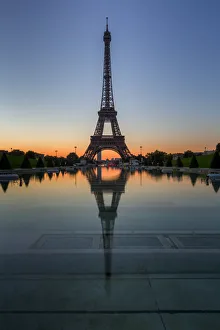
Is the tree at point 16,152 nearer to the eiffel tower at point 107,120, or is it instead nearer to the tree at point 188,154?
the eiffel tower at point 107,120

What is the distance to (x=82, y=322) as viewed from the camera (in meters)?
2.87

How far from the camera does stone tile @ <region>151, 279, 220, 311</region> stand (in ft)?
10.4

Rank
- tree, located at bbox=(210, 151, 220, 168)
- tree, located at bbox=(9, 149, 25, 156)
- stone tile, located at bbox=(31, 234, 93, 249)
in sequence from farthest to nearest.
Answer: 1. tree, located at bbox=(9, 149, 25, 156)
2. tree, located at bbox=(210, 151, 220, 168)
3. stone tile, located at bbox=(31, 234, 93, 249)

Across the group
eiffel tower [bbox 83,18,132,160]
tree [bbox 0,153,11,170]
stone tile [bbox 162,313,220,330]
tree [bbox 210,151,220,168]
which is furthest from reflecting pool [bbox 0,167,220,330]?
eiffel tower [bbox 83,18,132,160]

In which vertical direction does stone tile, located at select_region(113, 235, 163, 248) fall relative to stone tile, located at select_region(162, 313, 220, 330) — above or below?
above

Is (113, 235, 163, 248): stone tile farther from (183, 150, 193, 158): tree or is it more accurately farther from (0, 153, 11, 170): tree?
(183, 150, 193, 158): tree

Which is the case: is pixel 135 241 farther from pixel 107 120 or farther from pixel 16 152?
pixel 16 152

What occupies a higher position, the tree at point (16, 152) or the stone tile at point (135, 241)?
the tree at point (16, 152)

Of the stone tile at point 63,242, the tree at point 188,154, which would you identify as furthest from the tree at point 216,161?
the tree at point 188,154

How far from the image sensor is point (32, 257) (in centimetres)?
475

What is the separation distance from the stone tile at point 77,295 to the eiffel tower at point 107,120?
→ 222ft

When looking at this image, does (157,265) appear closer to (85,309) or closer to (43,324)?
(85,309)

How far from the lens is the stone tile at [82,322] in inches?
110

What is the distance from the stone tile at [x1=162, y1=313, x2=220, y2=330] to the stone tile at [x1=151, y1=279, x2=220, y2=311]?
0.14 meters
